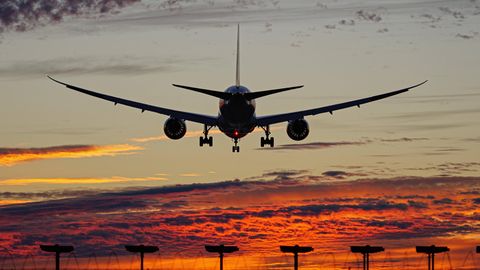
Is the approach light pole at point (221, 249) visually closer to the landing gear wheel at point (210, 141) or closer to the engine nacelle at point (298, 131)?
the landing gear wheel at point (210, 141)

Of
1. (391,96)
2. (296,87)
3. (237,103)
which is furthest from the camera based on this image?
(391,96)

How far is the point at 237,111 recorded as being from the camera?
454ft

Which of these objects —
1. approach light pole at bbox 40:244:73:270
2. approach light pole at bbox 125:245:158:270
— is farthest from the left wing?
approach light pole at bbox 40:244:73:270

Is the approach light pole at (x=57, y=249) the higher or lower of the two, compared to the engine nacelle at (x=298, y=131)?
lower

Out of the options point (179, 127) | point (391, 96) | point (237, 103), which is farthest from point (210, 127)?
point (391, 96)

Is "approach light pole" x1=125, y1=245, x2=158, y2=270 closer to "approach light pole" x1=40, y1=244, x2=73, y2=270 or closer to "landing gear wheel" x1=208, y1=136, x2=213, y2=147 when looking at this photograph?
"approach light pole" x1=40, y1=244, x2=73, y2=270

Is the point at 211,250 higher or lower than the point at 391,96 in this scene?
lower

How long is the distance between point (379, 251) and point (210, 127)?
88.9 ft

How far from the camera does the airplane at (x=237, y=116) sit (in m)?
138

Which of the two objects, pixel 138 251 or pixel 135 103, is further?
pixel 135 103

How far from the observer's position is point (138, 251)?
14262cm

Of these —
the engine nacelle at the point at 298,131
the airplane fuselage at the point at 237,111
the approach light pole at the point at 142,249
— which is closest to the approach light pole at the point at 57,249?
the approach light pole at the point at 142,249

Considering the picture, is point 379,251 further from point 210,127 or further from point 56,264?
point 56,264

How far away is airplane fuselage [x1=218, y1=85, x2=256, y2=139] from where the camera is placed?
453 feet
